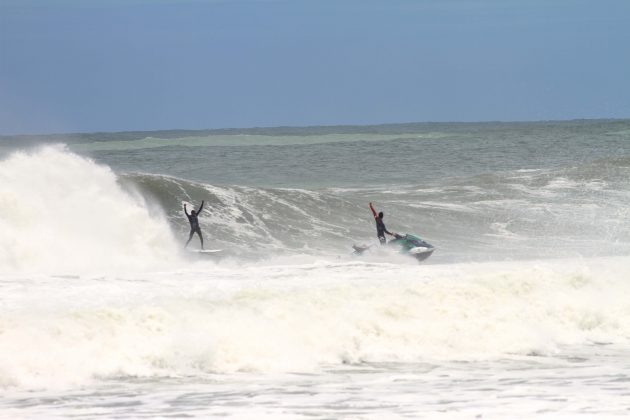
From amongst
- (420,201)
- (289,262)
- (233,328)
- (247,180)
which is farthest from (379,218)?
(247,180)

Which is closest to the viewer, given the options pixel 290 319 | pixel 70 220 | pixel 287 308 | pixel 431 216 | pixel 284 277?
pixel 290 319

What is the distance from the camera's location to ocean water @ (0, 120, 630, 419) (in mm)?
11633

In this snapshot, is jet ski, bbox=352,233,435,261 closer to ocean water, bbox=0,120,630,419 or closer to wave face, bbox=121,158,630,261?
ocean water, bbox=0,120,630,419

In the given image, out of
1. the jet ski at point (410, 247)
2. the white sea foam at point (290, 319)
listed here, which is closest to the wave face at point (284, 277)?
the white sea foam at point (290, 319)

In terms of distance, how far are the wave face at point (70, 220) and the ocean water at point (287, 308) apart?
0.05 meters

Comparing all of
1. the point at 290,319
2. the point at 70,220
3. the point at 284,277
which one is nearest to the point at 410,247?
the point at 284,277

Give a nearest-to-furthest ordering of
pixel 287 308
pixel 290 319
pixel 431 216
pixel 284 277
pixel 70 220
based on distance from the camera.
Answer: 1. pixel 290 319
2. pixel 287 308
3. pixel 284 277
4. pixel 70 220
5. pixel 431 216

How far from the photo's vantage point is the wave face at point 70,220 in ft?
72.3

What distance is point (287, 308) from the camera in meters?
15.8

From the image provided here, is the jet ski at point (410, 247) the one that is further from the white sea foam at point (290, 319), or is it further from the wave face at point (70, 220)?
the wave face at point (70, 220)

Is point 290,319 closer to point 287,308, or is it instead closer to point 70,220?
point 287,308

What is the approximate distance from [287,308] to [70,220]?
10.3 metres

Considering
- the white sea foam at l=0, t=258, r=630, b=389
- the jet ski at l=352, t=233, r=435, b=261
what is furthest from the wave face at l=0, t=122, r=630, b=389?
the jet ski at l=352, t=233, r=435, b=261

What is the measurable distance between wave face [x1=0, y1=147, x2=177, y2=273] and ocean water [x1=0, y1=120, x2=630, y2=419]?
5 centimetres
